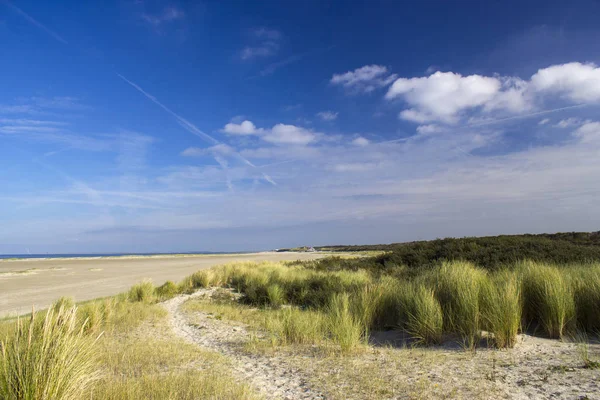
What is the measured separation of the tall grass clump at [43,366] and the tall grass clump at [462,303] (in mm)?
5595

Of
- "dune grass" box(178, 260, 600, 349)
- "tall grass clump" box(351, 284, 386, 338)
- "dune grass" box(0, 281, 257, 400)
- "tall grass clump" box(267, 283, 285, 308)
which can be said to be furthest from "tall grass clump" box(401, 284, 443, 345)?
"tall grass clump" box(267, 283, 285, 308)

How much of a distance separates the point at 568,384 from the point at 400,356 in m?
2.32

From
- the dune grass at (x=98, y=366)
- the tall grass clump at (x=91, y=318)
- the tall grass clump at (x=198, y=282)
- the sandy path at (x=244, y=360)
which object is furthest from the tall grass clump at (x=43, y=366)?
the tall grass clump at (x=198, y=282)

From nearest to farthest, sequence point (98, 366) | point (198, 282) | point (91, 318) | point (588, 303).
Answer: point (98, 366), point (588, 303), point (91, 318), point (198, 282)

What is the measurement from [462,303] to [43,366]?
6431 mm

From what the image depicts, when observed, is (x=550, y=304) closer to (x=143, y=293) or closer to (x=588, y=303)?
(x=588, y=303)

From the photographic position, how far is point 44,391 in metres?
3.18

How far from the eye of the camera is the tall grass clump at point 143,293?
1318 centimetres

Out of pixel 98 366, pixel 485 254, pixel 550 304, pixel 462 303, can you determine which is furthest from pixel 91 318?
pixel 485 254

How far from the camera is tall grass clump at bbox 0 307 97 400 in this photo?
320cm

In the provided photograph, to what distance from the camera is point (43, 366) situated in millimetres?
3273

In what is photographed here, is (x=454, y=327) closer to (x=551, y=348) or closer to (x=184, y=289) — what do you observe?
(x=551, y=348)

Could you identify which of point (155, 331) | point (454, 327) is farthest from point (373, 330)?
point (155, 331)

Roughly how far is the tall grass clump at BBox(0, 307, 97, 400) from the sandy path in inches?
87.4
